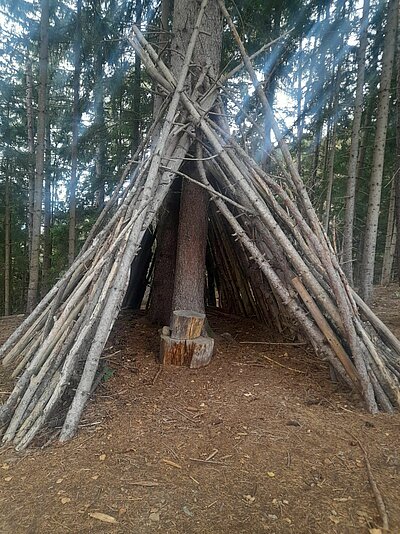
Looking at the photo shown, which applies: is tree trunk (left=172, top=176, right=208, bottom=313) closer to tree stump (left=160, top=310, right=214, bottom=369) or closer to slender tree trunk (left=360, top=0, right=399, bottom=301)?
tree stump (left=160, top=310, right=214, bottom=369)

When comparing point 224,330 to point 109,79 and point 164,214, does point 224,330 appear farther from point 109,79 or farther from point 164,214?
point 109,79

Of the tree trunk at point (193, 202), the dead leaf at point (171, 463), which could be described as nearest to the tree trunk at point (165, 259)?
the tree trunk at point (193, 202)

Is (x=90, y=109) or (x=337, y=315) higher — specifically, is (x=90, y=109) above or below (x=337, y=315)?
above

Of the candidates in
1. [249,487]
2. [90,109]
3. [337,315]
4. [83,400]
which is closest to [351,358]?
[337,315]

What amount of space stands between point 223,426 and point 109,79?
7.85 m

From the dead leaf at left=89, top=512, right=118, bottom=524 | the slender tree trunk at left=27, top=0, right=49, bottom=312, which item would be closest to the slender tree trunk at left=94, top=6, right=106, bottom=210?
the slender tree trunk at left=27, top=0, right=49, bottom=312

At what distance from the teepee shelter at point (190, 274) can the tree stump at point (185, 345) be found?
0.01m

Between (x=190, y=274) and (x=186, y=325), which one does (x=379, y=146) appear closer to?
(x=190, y=274)

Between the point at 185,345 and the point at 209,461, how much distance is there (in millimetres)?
1408

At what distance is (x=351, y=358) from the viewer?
10.1ft

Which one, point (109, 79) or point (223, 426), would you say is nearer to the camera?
point (223, 426)

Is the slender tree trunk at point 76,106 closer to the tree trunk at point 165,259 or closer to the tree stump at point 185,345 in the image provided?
the tree trunk at point 165,259

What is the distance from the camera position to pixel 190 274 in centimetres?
401

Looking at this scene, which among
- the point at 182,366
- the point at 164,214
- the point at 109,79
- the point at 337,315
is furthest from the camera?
the point at 109,79
